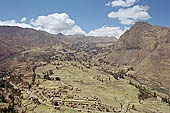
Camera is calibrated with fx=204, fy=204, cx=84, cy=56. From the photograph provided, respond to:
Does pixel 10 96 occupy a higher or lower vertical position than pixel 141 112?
higher

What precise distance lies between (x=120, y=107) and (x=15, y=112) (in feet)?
320

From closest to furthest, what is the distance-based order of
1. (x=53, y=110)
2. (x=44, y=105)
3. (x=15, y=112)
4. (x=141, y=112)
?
(x=15, y=112) → (x=53, y=110) → (x=44, y=105) → (x=141, y=112)

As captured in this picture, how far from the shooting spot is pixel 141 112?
7520 inches

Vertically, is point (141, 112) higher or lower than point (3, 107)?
lower

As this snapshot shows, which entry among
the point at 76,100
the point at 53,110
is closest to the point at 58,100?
the point at 76,100

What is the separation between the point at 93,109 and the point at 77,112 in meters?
18.3

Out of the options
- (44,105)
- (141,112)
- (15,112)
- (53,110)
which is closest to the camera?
(15,112)

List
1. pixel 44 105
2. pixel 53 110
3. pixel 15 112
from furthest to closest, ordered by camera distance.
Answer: pixel 44 105 < pixel 53 110 < pixel 15 112

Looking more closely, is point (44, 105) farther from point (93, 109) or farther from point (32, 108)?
point (93, 109)

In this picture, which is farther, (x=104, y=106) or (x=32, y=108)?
(x=104, y=106)

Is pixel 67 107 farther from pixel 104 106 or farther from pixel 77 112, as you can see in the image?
pixel 104 106

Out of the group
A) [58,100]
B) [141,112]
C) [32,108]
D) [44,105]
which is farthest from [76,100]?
[141,112]

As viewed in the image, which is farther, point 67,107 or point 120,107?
point 120,107

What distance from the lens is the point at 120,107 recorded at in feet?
649
